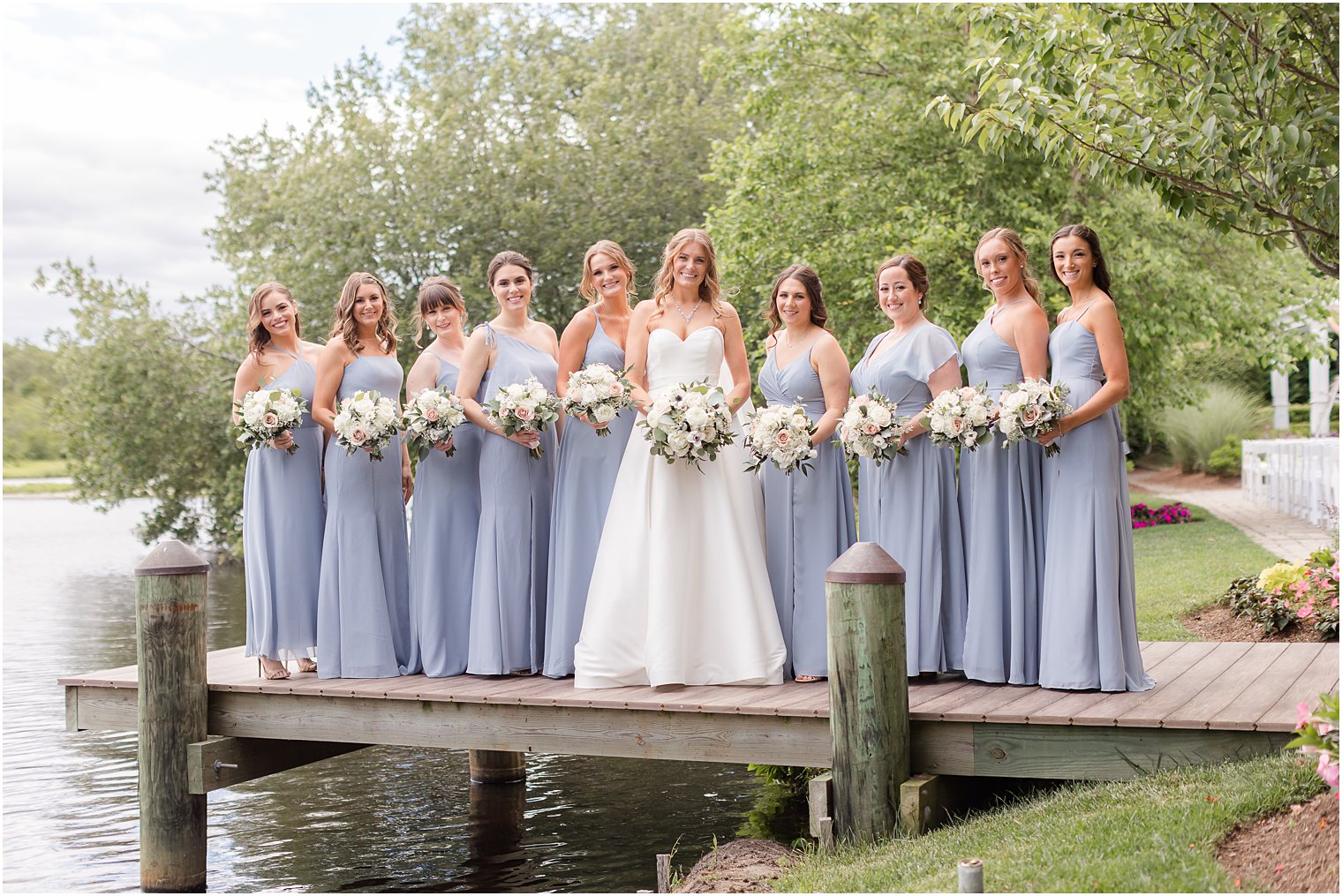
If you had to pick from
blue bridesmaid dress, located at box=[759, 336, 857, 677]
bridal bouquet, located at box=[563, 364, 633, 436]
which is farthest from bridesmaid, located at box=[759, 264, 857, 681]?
bridal bouquet, located at box=[563, 364, 633, 436]

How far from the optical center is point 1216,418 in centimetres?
3344

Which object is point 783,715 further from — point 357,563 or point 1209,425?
point 1209,425

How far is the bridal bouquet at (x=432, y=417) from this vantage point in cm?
758

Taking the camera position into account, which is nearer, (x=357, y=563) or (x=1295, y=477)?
(x=357, y=563)

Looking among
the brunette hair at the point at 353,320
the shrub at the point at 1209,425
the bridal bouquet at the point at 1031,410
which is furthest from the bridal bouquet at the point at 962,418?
the shrub at the point at 1209,425

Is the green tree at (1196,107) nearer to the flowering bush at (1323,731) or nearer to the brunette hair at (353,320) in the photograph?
the flowering bush at (1323,731)

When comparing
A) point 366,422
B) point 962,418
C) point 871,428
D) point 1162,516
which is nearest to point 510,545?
point 366,422

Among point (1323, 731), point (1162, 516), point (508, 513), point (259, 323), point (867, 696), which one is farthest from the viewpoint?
point (1162, 516)

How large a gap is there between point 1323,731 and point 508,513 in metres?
4.67

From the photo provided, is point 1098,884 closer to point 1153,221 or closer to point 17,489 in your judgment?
point 1153,221

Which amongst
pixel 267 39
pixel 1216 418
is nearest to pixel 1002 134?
pixel 1216 418

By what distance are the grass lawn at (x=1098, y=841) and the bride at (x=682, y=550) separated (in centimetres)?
148

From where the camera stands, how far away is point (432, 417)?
7.57 metres

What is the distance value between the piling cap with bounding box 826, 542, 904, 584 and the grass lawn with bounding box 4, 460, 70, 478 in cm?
7504
